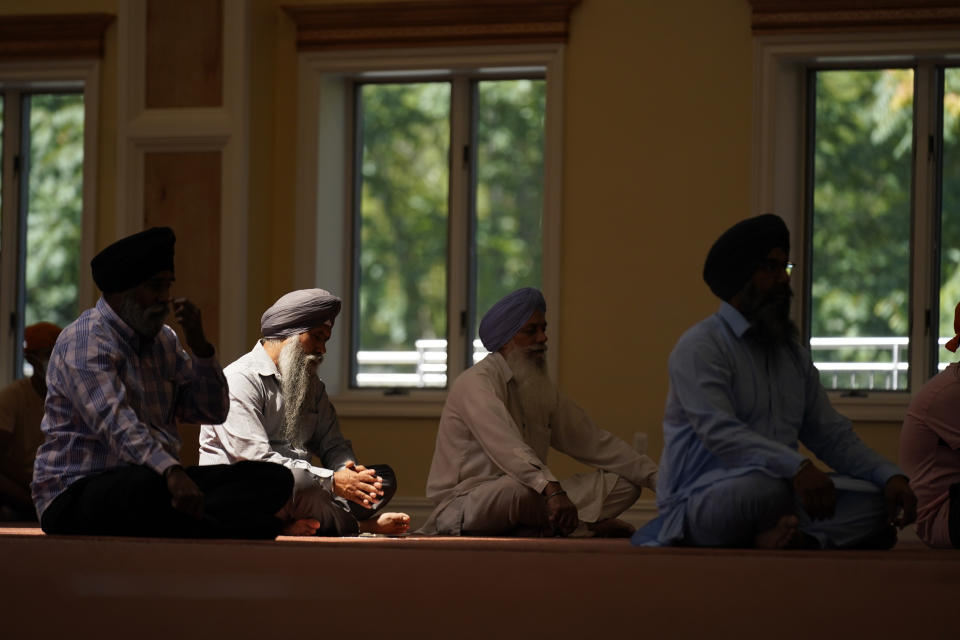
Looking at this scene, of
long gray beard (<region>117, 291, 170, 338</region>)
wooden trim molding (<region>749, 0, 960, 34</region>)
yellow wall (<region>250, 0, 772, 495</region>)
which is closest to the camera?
long gray beard (<region>117, 291, 170, 338</region>)

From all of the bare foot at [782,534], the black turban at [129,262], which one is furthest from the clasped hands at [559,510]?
the black turban at [129,262]

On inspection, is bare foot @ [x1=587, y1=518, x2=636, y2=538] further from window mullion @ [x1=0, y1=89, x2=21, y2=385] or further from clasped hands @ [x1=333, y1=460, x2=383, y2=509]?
window mullion @ [x1=0, y1=89, x2=21, y2=385]

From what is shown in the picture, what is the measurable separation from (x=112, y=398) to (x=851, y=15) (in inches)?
159

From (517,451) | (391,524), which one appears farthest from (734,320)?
(391,524)

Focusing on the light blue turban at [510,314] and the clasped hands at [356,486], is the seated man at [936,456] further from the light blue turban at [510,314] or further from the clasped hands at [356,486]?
the clasped hands at [356,486]

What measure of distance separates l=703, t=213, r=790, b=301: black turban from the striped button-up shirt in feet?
4.69

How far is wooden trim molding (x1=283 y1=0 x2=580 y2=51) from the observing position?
629cm

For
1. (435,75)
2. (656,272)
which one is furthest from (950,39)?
(435,75)

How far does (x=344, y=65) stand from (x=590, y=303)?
1.70m

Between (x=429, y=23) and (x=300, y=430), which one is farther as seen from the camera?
(x=429, y=23)

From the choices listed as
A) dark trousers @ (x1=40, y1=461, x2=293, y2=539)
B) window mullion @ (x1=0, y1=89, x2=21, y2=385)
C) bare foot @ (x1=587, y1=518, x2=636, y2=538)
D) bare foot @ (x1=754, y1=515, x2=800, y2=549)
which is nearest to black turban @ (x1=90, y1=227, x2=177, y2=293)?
dark trousers @ (x1=40, y1=461, x2=293, y2=539)

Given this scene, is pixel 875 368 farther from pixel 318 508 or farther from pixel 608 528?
pixel 318 508

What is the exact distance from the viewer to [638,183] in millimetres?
6270

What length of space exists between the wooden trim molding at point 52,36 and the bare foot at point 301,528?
11.1 feet
